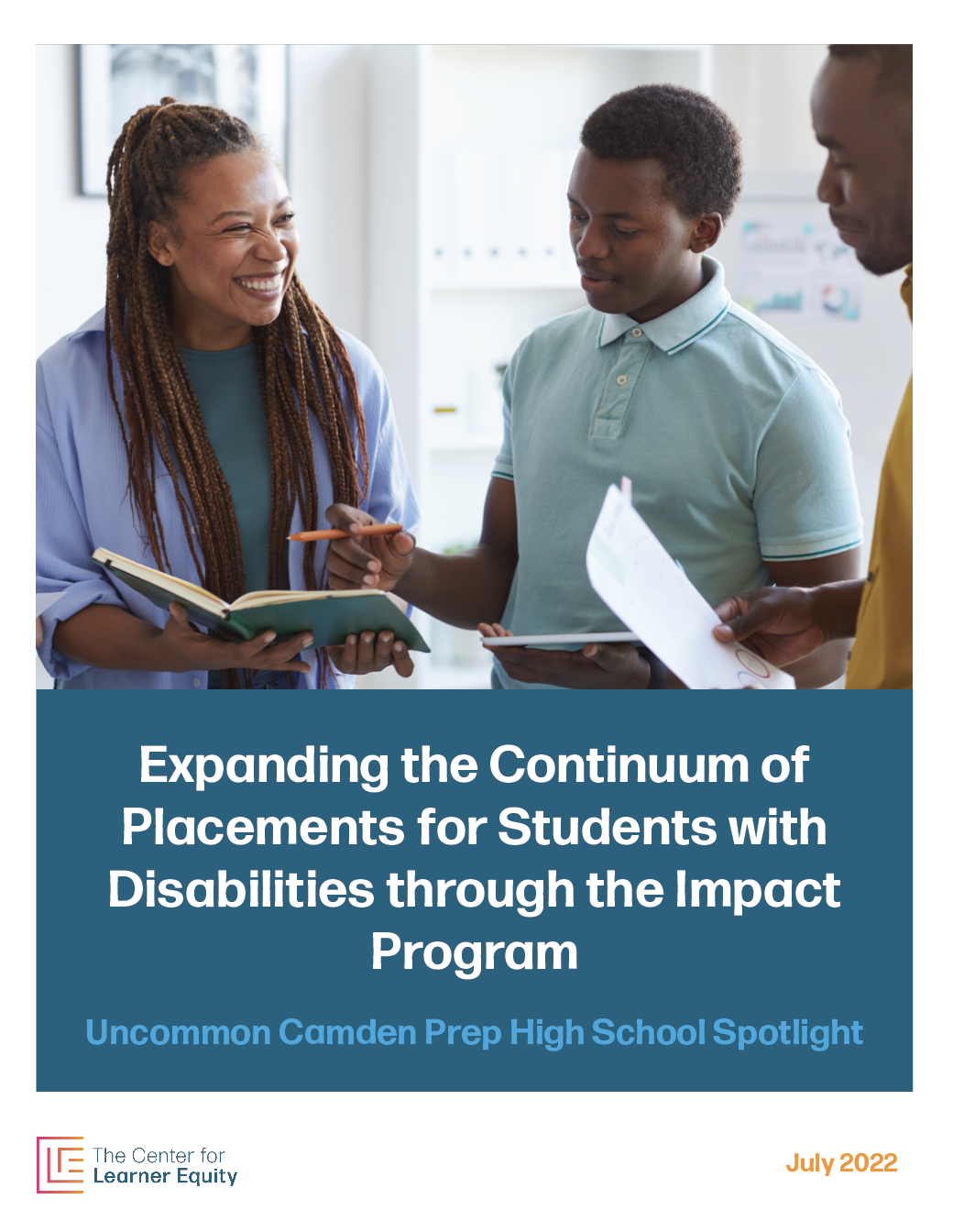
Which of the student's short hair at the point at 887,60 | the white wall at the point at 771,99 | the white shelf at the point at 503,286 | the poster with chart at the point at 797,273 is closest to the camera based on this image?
the student's short hair at the point at 887,60

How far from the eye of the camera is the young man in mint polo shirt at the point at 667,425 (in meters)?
1.29

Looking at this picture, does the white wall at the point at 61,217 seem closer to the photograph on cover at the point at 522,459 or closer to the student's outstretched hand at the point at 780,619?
the photograph on cover at the point at 522,459

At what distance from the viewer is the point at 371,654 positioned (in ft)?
4.58

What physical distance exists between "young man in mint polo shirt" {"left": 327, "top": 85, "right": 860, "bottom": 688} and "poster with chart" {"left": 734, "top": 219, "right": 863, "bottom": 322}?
6.27 ft

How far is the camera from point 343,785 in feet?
4.29

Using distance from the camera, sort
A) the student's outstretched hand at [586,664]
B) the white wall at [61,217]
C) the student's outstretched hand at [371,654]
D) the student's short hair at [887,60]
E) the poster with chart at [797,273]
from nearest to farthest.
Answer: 1. the student's short hair at [887,60]
2. the student's outstretched hand at [586,664]
3. the student's outstretched hand at [371,654]
4. the white wall at [61,217]
5. the poster with chart at [797,273]

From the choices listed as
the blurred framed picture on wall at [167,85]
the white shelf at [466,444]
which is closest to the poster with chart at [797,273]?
the white shelf at [466,444]

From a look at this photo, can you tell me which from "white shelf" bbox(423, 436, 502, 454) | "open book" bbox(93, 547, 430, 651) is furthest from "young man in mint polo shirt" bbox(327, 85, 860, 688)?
"white shelf" bbox(423, 436, 502, 454)

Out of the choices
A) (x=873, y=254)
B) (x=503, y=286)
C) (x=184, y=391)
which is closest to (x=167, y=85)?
(x=503, y=286)

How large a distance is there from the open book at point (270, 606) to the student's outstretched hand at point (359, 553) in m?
0.08

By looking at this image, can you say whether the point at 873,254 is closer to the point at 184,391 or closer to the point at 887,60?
the point at 887,60
